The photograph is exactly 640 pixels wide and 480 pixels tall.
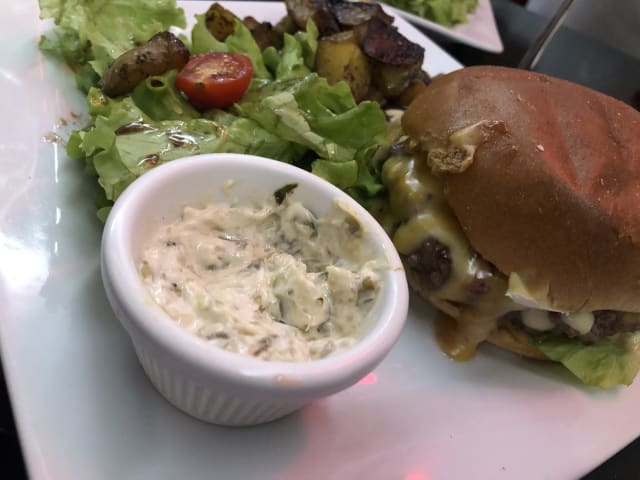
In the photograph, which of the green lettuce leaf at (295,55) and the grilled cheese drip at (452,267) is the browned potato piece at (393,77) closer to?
the green lettuce leaf at (295,55)

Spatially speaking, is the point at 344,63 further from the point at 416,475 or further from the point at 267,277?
the point at 416,475

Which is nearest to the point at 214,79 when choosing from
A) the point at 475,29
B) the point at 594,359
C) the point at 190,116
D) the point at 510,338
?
the point at 190,116

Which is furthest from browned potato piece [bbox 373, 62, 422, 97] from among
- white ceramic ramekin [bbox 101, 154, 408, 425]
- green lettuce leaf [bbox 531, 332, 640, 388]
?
green lettuce leaf [bbox 531, 332, 640, 388]

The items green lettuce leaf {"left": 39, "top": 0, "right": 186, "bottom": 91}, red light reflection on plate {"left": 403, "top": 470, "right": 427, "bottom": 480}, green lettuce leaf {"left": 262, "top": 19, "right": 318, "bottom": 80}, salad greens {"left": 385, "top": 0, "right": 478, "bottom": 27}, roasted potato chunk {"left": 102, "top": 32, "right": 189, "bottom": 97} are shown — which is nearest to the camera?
red light reflection on plate {"left": 403, "top": 470, "right": 427, "bottom": 480}

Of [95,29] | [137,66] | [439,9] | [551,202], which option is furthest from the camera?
[439,9]

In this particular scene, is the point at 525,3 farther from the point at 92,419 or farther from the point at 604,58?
the point at 92,419

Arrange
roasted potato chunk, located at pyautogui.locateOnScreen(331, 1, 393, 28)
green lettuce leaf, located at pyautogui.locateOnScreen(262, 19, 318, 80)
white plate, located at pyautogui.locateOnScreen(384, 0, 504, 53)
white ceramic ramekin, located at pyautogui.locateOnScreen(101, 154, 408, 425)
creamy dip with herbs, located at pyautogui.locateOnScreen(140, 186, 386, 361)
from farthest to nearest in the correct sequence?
1. white plate, located at pyautogui.locateOnScreen(384, 0, 504, 53)
2. roasted potato chunk, located at pyautogui.locateOnScreen(331, 1, 393, 28)
3. green lettuce leaf, located at pyautogui.locateOnScreen(262, 19, 318, 80)
4. creamy dip with herbs, located at pyautogui.locateOnScreen(140, 186, 386, 361)
5. white ceramic ramekin, located at pyautogui.locateOnScreen(101, 154, 408, 425)

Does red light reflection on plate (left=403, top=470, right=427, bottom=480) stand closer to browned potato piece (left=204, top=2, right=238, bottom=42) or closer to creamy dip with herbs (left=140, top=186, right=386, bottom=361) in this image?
creamy dip with herbs (left=140, top=186, right=386, bottom=361)
